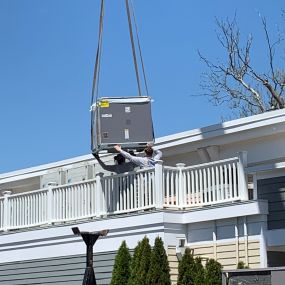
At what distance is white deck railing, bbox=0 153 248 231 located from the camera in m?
13.9

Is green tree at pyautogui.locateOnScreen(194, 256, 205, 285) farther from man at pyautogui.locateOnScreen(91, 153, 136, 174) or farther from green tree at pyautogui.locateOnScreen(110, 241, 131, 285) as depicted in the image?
man at pyautogui.locateOnScreen(91, 153, 136, 174)

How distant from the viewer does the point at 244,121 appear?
49.6 feet

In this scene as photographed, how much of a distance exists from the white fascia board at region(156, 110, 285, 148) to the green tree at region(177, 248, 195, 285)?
3038mm

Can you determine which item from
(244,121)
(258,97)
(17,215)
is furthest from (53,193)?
(258,97)

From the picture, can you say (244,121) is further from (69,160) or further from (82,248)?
(69,160)

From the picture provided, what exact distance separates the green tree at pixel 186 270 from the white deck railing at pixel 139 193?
1.20m

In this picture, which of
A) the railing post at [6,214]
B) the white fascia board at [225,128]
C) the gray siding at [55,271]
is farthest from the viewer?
the railing post at [6,214]

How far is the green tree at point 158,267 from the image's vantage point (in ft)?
44.1

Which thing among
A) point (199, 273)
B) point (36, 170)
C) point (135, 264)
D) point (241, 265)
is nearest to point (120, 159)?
point (135, 264)

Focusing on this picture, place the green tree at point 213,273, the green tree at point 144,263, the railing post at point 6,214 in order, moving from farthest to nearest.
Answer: the railing post at point 6,214, the green tree at point 144,263, the green tree at point 213,273

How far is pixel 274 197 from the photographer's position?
1338cm

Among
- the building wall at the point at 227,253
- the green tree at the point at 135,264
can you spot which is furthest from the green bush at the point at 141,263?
the building wall at the point at 227,253

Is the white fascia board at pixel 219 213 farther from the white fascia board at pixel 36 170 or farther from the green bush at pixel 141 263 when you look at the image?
the white fascia board at pixel 36 170

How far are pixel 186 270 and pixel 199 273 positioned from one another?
280mm
